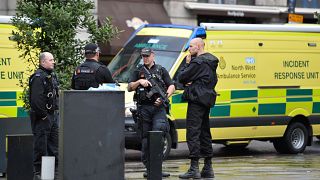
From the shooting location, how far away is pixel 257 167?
1329 centimetres

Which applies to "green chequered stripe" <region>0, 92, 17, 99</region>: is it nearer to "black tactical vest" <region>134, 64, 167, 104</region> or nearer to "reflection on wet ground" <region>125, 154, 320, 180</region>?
"reflection on wet ground" <region>125, 154, 320, 180</region>

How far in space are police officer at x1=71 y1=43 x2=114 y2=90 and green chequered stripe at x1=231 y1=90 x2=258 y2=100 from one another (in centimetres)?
541

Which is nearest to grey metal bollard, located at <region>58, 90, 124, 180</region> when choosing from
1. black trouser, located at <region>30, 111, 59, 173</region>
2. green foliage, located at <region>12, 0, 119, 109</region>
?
black trouser, located at <region>30, 111, 59, 173</region>

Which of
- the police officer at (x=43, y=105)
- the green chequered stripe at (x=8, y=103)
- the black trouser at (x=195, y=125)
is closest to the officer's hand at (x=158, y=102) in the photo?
the black trouser at (x=195, y=125)

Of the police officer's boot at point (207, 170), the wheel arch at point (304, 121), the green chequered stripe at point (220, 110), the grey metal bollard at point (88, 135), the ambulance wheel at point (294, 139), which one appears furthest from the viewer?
the wheel arch at point (304, 121)

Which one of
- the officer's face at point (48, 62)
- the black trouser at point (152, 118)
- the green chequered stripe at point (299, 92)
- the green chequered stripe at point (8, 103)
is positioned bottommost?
the black trouser at point (152, 118)

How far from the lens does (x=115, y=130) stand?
8883 mm

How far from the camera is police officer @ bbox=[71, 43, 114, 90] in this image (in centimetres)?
1062

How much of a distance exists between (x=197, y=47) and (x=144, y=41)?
4666 mm

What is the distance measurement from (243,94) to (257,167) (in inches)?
112

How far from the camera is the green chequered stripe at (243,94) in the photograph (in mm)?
15774

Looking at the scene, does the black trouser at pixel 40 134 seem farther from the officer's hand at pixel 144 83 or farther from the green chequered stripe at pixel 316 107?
the green chequered stripe at pixel 316 107

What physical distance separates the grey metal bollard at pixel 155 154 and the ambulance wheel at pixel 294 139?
751cm

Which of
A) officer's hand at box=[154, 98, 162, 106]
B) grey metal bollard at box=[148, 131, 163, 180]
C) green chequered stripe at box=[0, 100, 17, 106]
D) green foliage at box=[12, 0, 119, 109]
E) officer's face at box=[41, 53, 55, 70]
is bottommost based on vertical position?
grey metal bollard at box=[148, 131, 163, 180]
